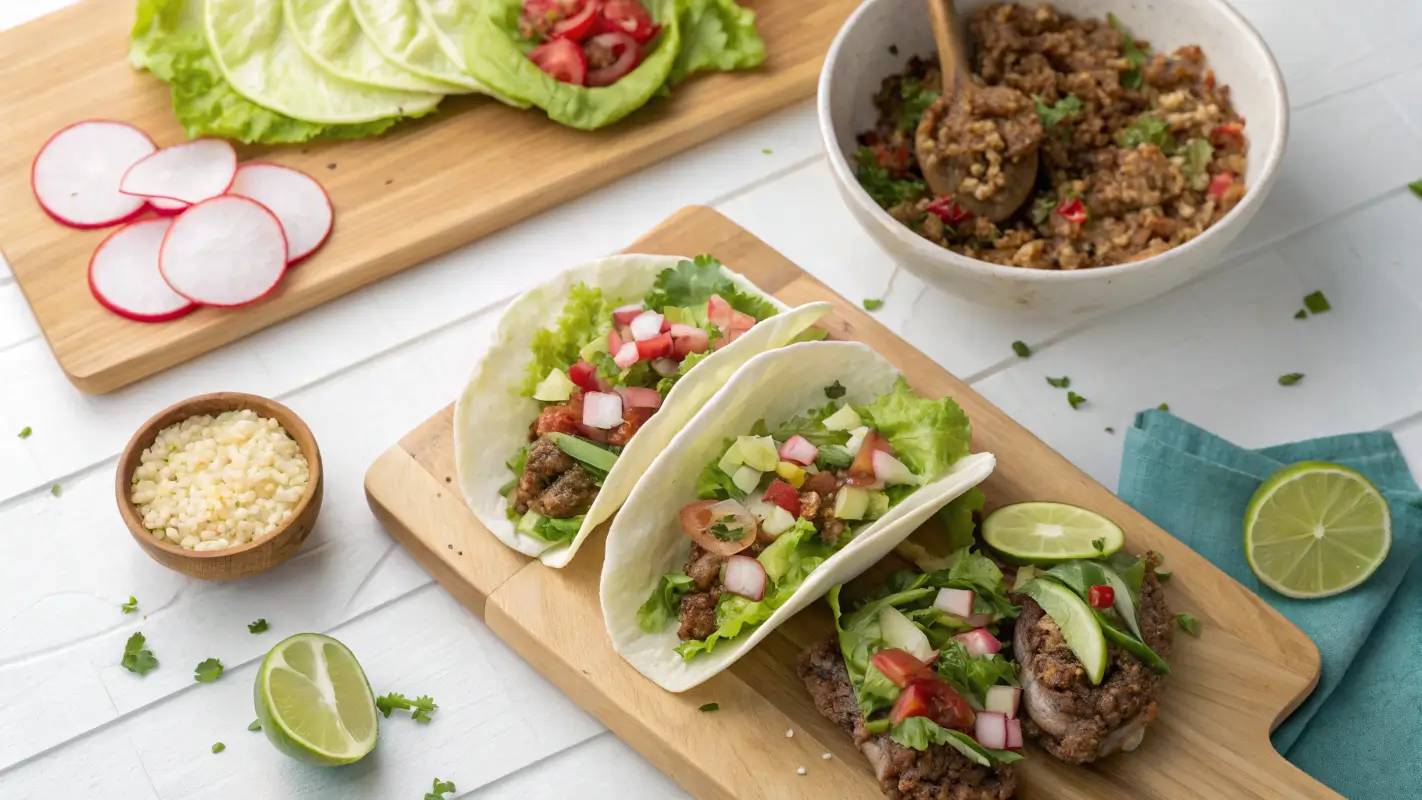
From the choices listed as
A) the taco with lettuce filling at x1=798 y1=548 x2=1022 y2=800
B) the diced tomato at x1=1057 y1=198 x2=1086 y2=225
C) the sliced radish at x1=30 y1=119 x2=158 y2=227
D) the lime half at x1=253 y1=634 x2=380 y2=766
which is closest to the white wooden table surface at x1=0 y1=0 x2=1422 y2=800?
the lime half at x1=253 y1=634 x2=380 y2=766

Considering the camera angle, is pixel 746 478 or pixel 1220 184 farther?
pixel 1220 184

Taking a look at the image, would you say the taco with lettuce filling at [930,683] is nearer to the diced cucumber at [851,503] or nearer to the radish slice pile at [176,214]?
the diced cucumber at [851,503]

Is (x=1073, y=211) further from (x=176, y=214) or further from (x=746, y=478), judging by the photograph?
(x=176, y=214)

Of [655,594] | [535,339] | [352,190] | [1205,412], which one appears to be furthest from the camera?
[352,190]

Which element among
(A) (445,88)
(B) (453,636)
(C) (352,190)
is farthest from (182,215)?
(B) (453,636)

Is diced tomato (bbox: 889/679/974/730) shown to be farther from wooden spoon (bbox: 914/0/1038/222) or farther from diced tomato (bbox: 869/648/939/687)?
wooden spoon (bbox: 914/0/1038/222)

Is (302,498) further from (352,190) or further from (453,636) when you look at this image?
(352,190)

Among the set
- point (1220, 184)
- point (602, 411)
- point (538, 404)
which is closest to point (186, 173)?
point (538, 404)
